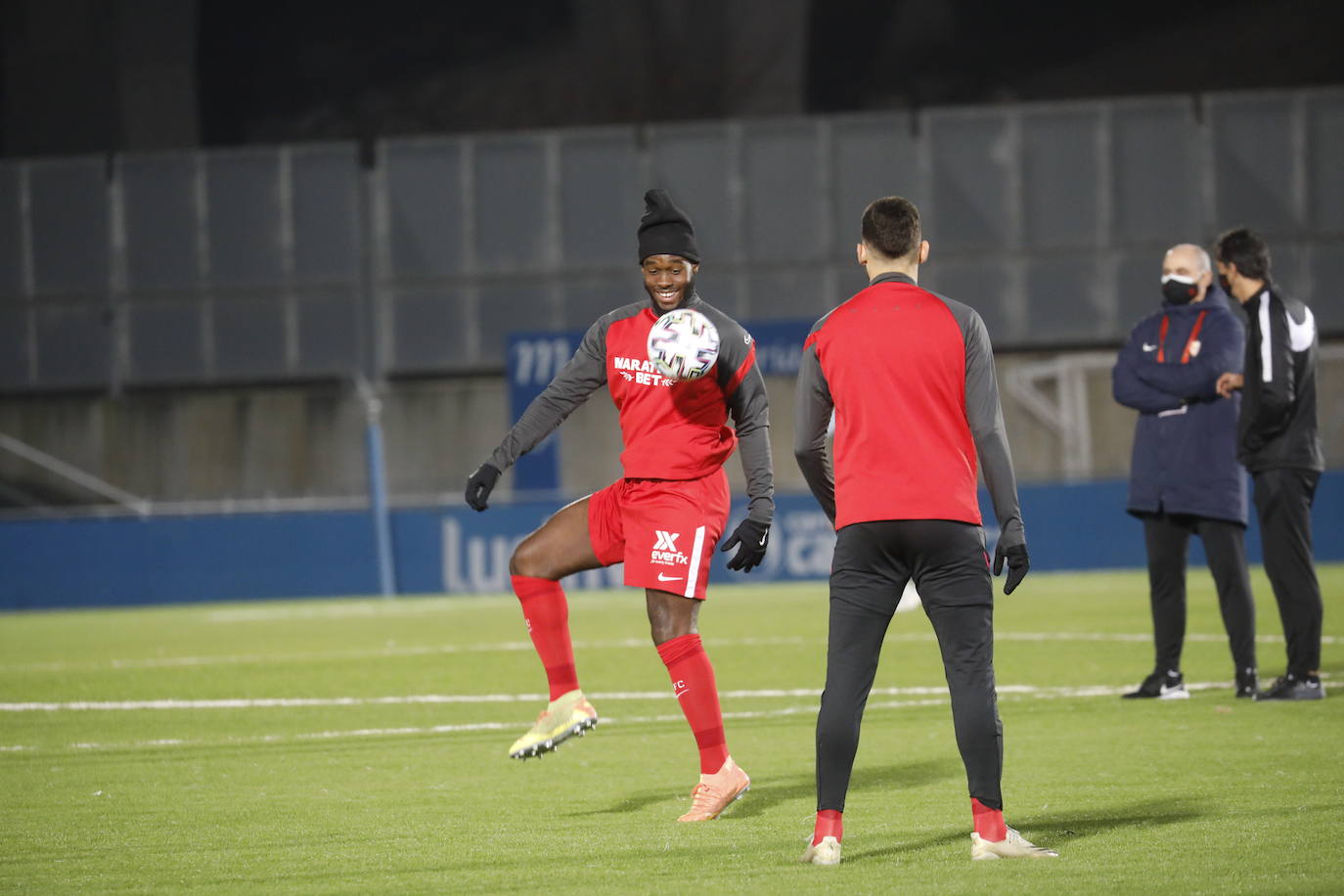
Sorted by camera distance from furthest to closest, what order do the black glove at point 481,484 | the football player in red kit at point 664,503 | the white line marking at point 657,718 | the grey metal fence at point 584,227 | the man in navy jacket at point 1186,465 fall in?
the grey metal fence at point 584,227, the man in navy jacket at point 1186,465, the white line marking at point 657,718, the black glove at point 481,484, the football player in red kit at point 664,503

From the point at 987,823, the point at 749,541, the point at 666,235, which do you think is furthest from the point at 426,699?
the point at 987,823

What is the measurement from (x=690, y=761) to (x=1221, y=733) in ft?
8.27

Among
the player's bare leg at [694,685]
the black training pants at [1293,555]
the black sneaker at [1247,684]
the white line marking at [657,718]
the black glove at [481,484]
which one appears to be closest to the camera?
the player's bare leg at [694,685]

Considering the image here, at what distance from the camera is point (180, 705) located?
456 inches

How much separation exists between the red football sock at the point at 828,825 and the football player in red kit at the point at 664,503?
1085 millimetres

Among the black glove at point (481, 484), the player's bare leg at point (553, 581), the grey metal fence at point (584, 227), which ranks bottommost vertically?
the player's bare leg at point (553, 581)

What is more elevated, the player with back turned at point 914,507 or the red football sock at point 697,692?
the player with back turned at point 914,507

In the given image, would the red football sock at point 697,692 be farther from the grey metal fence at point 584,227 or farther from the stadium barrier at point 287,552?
the grey metal fence at point 584,227

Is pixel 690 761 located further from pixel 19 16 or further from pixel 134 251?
pixel 19 16

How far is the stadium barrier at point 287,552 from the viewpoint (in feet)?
78.7

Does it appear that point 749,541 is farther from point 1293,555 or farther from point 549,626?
point 1293,555

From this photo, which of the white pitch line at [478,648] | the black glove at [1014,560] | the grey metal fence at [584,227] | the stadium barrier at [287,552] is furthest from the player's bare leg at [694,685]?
the grey metal fence at [584,227]

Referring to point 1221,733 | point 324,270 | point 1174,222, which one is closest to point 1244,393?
point 1221,733

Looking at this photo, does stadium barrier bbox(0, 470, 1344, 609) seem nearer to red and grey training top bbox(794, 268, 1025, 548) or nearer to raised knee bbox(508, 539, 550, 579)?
raised knee bbox(508, 539, 550, 579)
